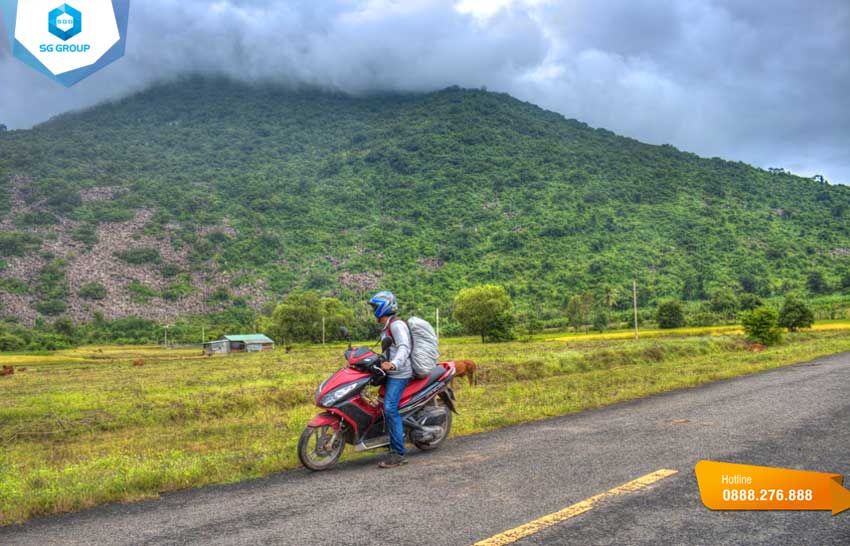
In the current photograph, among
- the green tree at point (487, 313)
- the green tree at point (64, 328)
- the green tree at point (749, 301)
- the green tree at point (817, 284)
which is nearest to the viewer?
the green tree at point (487, 313)

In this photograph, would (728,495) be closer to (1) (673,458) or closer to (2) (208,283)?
(1) (673,458)

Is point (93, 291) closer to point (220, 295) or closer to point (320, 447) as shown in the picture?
point (220, 295)

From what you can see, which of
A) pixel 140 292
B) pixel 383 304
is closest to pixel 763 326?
pixel 383 304

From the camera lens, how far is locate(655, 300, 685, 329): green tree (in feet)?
240

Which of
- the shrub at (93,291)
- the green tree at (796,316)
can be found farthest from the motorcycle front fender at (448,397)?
the shrub at (93,291)

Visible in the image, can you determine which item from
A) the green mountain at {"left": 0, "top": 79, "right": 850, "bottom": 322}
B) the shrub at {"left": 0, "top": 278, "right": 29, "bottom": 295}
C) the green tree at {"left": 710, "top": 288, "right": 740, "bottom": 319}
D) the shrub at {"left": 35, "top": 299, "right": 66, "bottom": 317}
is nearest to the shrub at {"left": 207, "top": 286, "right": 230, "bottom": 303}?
the green mountain at {"left": 0, "top": 79, "right": 850, "bottom": 322}

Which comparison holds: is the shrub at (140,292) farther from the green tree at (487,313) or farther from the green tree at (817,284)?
the green tree at (817,284)

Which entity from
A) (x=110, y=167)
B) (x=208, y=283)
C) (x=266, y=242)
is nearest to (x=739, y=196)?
(x=266, y=242)

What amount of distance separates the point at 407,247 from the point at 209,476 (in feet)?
448

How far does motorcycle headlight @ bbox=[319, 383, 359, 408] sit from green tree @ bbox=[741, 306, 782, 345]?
35.7m

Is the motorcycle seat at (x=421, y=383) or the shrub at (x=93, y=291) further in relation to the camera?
the shrub at (x=93, y=291)

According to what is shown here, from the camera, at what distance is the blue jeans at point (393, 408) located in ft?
25.9

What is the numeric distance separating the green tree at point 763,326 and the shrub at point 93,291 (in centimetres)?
12575

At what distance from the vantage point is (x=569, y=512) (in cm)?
523
